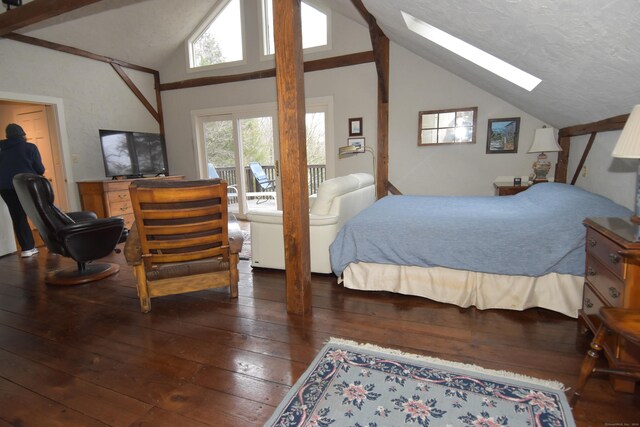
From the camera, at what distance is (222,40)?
5.99 metres

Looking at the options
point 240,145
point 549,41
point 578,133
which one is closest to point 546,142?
point 578,133

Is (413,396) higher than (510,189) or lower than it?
lower

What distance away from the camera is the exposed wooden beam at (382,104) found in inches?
179

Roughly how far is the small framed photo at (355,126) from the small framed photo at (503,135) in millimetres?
1807

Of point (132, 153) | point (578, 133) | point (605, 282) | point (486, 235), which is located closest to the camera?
point (605, 282)

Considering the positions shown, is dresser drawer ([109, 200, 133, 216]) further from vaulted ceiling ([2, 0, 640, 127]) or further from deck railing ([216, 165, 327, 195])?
vaulted ceiling ([2, 0, 640, 127])

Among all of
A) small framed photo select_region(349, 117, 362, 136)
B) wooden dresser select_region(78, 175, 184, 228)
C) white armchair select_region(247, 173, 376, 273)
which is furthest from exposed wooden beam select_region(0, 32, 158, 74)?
small framed photo select_region(349, 117, 362, 136)

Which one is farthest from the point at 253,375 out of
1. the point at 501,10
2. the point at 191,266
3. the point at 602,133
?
the point at 602,133

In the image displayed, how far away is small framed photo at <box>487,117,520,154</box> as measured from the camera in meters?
4.39

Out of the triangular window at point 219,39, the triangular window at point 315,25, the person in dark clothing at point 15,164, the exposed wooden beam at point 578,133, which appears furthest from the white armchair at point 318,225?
the triangular window at point 219,39

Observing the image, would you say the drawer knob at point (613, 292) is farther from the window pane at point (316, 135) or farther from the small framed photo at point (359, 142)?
the window pane at point (316, 135)

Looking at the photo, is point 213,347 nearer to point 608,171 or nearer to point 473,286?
point 473,286

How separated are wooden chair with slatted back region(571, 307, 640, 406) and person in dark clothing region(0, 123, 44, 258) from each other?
17.3 ft

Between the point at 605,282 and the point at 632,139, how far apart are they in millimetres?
726
